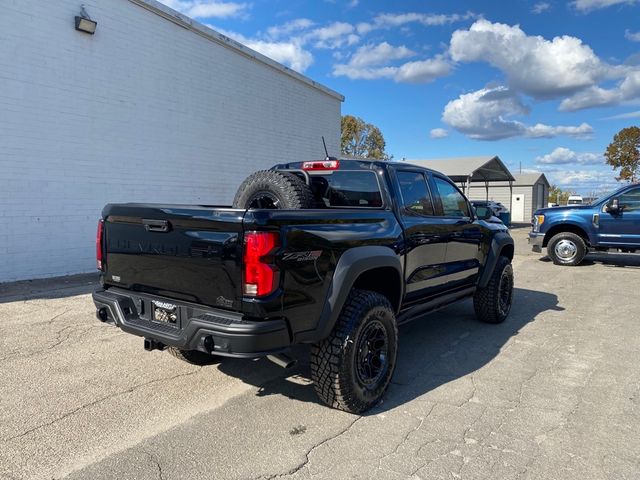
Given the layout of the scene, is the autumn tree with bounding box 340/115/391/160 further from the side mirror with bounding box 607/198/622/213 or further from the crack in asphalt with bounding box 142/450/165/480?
the crack in asphalt with bounding box 142/450/165/480

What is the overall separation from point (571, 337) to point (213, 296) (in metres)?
4.49

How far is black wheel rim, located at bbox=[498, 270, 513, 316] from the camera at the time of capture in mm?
5988

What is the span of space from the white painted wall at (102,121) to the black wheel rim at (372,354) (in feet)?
22.8

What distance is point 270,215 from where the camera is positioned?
2869mm

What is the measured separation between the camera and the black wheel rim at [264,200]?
13.3 ft

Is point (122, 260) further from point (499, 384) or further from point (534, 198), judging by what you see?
point (534, 198)

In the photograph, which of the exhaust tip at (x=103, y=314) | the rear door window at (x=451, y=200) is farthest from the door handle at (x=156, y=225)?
the rear door window at (x=451, y=200)

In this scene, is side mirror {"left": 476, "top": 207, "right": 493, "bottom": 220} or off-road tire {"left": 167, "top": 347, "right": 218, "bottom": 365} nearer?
off-road tire {"left": 167, "top": 347, "right": 218, "bottom": 365}

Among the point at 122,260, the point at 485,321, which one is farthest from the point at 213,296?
the point at 485,321

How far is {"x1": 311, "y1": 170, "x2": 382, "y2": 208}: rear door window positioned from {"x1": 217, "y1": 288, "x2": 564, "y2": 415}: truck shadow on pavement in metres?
1.54

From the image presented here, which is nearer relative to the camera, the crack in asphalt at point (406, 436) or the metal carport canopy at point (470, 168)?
the crack in asphalt at point (406, 436)

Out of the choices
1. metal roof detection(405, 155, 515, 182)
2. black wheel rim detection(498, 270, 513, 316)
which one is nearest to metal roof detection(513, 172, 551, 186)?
metal roof detection(405, 155, 515, 182)

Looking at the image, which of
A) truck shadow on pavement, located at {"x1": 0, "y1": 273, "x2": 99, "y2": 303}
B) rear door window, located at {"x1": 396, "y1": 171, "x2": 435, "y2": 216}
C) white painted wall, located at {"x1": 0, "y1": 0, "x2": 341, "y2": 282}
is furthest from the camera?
white painted wall, located at {"x1": 0, "y1": 0, "x2": 341, "y2": 282}

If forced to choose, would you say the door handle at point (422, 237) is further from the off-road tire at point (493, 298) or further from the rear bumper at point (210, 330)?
the rear bumper at point (210, 330)
